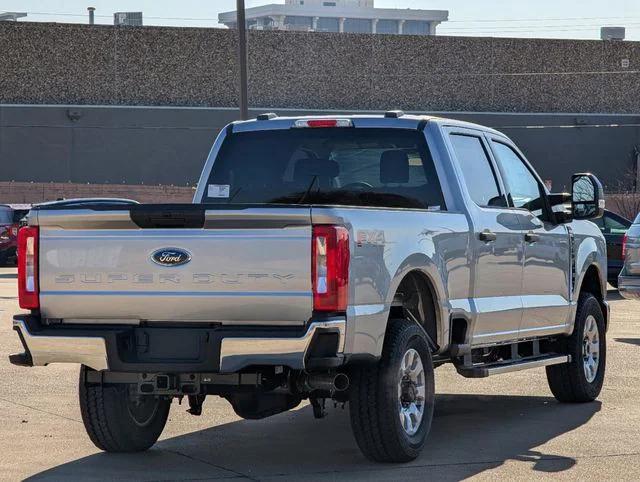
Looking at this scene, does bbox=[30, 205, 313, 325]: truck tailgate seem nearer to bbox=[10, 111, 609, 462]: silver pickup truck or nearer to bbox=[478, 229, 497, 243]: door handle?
bbox=[10, 111, 609, 462]: silver pickup truck

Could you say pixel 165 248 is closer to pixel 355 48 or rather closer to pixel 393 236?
pixel 393 236

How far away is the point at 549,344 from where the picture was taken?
11453mm

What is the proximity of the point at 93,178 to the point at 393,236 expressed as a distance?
168ft

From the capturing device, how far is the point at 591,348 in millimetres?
11688

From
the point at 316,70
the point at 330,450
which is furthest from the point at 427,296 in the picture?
the point at 316,70

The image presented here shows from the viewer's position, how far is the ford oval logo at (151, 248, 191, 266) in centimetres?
783

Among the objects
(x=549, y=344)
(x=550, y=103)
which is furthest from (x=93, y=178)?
(x=549, y=344)

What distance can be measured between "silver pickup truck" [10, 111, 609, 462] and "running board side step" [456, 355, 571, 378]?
24 millimetres

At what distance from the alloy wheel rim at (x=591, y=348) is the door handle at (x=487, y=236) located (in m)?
→ 2.02

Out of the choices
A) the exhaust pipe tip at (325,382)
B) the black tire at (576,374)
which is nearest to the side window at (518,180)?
the black tire at (576,374)

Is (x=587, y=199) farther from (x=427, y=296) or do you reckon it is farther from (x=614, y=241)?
(x=614, y=241)

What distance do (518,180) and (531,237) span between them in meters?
0.62

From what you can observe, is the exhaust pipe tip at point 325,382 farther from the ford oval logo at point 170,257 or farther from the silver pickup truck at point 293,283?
the ford oval logo at point 170,257

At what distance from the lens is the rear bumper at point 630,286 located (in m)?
16.6
